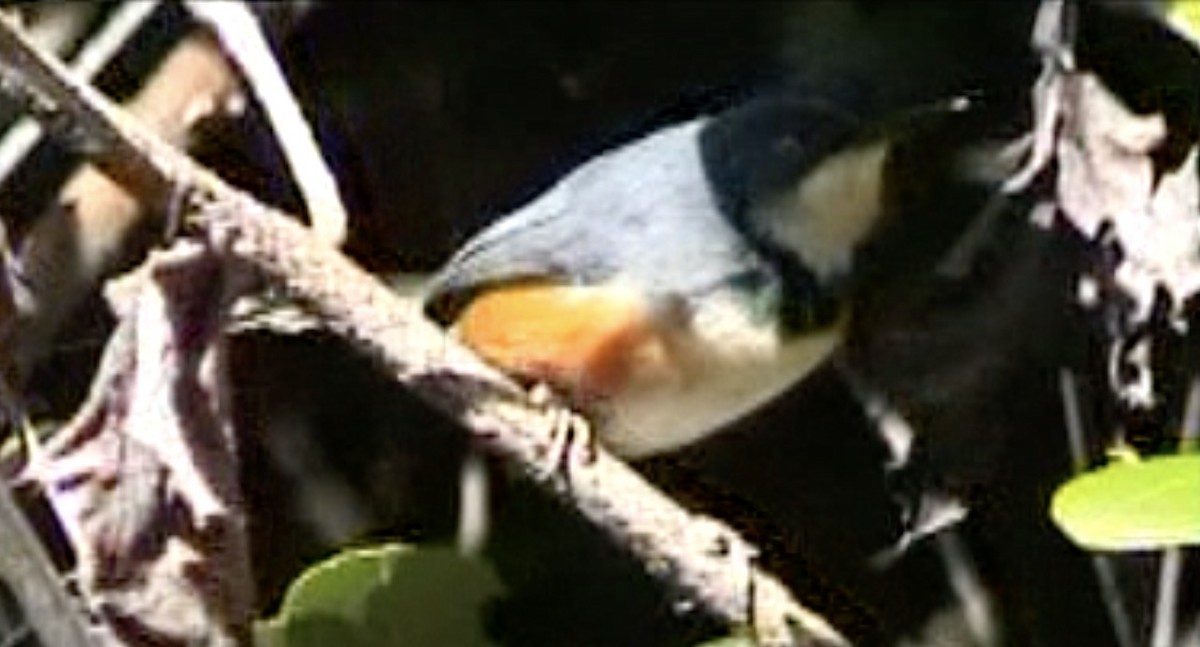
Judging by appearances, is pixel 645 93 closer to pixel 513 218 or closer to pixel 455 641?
pixel 513 218

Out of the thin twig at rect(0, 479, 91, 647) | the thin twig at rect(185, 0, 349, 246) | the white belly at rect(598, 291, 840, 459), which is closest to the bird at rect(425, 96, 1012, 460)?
the white belly at rect(598, 291, 840, 459)

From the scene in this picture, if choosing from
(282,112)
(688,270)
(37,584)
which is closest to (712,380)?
(688,270)

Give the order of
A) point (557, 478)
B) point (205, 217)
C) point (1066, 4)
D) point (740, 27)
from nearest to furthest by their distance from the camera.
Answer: point (205, 217) < point (557, 478) < point (1066, 4) < point (740, 27)

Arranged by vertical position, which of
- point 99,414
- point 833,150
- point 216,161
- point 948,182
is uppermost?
point 99,414

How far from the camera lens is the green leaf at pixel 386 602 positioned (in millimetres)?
1432

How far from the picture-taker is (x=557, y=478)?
1.47 meters

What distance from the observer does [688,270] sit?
1.83m

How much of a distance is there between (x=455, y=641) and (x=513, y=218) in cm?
47

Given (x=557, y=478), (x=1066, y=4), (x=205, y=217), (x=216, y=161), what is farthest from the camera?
(x=216, y=161)

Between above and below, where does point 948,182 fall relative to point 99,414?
below

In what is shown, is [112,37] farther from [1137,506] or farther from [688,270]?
[1137,506]

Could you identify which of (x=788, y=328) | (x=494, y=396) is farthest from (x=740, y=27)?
(x=494, y=396)

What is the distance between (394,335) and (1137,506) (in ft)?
1.13

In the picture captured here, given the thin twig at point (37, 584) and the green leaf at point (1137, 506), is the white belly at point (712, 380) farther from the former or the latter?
the thin twig at point (37, 584)
